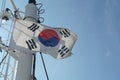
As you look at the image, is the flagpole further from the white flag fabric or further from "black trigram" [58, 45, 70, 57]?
"black trigram" [58, 45, 70, 57]

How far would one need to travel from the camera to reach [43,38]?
1156 centimetres


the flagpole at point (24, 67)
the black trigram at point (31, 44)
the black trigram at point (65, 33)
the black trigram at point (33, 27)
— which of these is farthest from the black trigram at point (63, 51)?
the black trigram at point (33, 27)

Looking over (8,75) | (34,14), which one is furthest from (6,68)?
(34,14)

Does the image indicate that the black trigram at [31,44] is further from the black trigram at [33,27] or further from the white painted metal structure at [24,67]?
the black trigram at [33,27]

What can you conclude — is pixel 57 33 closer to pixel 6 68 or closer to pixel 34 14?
pixel 34 14

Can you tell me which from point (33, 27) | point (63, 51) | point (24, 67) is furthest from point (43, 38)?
point (24, 67)

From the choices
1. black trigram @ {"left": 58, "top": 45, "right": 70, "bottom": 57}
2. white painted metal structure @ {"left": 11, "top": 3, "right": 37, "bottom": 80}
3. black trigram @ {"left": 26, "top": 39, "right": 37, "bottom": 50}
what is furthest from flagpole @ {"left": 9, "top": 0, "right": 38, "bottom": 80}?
black trigram @ {"left": 58, "top": 45, "right": 70, "bottom": 57}

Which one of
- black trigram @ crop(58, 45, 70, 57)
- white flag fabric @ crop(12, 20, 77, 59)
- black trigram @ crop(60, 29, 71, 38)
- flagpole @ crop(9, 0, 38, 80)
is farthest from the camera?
black trigram @ crop(60, 29, 71, 38)

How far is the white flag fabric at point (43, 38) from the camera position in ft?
36.6

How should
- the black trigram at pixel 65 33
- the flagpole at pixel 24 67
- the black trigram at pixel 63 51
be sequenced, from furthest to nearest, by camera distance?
1. the black trigram at pixel 65 33
2. the black trigram at pixel 63 51
3. the flagpole at pixel 24 67

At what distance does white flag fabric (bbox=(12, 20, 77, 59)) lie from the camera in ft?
36.6

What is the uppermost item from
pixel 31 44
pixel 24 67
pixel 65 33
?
pixel 65 33

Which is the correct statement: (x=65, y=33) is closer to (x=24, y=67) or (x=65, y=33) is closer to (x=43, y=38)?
(x=43, y=38)

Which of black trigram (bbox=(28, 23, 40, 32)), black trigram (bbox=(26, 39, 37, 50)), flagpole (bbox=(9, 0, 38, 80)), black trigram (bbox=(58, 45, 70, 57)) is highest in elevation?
black trigram (bbox=(28, 23, 40, 32))
